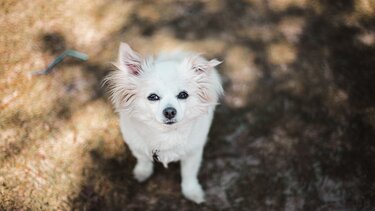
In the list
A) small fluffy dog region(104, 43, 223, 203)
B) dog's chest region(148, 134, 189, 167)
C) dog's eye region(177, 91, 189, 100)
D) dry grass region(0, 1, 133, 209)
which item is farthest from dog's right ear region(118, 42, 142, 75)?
dry grass region(0, 1, 133, 209)

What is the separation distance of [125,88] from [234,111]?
1312 millimetres

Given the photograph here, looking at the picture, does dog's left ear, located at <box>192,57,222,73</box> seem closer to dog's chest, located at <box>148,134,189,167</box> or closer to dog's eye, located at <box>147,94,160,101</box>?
dog's eye, located at <box>147,94,160,101</box>

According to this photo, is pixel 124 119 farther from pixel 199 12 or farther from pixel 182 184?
pixel 199 12

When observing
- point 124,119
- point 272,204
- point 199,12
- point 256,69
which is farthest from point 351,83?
point 124,119

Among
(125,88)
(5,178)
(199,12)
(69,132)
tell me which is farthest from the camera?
(199,12)

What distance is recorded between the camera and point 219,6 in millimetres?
3863

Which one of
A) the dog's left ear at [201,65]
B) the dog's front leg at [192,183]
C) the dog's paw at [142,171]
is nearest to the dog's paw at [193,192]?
the dog's front leg at [192,183]

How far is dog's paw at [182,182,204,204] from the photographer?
290 cm

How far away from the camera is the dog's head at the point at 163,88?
227 cm

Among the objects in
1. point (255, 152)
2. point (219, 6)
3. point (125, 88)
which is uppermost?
point (125, 88)

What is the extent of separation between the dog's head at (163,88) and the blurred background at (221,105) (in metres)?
0.83

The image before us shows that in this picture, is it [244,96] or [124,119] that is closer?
[124,119]

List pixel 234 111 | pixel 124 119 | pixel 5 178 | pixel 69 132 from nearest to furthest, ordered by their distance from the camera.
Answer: pixel 124 119 < pixel 5 178 < pixel 69 132 < pixel 234 111

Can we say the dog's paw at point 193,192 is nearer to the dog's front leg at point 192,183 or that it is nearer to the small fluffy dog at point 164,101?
the dog's front leg at point 192,183
